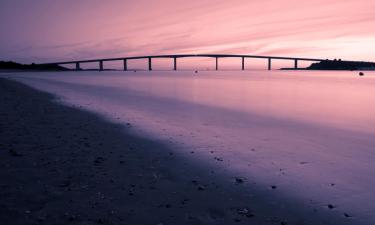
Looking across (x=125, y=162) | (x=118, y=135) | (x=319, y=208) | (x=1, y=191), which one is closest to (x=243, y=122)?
(x=118, y=135)

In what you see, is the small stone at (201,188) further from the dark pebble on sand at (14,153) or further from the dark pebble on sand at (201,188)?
the dark pebble on sand at (14,153)

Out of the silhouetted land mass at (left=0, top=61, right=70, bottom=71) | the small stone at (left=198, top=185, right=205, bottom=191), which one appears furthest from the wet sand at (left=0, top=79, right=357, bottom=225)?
the silhouetted land mass at (left=0, top=61, right=70, bottom=71)

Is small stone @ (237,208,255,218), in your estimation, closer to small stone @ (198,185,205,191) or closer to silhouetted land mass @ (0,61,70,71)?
small stone @ (198,185,205,191)

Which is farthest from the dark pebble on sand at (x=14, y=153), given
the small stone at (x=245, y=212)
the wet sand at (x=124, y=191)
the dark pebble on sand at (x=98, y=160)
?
the small stone at (x=245, y=212)

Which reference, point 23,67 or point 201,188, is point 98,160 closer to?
point 201,188

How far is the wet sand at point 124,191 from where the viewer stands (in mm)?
4297

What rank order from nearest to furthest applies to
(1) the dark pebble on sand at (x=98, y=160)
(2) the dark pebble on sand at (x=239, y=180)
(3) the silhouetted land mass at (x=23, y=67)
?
(2) the dark pebble on sand at (x=239, y=180)
(1) the dark pebble on sand at (x=98, y=160)
(3) the silhouetted land mass at (x=23, y=67)

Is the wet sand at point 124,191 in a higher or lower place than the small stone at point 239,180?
higher

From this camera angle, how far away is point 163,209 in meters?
4.52

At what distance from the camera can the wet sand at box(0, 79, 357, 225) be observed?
4.30m

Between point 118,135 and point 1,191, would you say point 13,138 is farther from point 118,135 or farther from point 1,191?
point 1,191

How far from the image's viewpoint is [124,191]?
16.8 ft

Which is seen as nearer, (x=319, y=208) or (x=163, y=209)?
(x=163, y=209)

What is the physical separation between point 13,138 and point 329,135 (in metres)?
9.59
